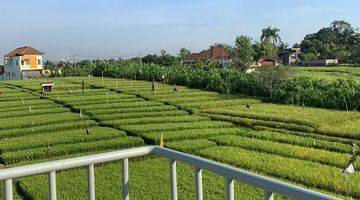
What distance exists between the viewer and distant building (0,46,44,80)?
52.4 m

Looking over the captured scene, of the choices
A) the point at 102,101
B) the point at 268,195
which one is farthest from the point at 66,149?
the point at 102,101

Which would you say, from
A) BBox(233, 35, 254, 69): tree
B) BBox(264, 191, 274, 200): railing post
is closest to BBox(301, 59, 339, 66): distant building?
BBox(233, 35, 254, 69): tree

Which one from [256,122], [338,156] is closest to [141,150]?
[338,156]

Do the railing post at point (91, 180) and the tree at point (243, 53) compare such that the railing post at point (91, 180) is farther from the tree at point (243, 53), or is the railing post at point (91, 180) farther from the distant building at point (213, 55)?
the distant building at point (213, 55)

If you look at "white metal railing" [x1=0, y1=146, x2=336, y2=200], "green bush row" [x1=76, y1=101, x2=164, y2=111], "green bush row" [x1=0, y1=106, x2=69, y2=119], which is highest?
"white metal railing" [x1=0, y1=146, x2=336, y2=200]

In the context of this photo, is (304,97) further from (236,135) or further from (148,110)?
(236,135)

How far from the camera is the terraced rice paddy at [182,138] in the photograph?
26.2 ft

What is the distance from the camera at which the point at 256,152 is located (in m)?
10.6

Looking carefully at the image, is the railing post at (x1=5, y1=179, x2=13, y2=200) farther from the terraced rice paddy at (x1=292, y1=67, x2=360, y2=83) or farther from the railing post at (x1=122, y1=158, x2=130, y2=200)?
the terraced rice paddy at (x1=292, y1=67, x2=360, y2=83)

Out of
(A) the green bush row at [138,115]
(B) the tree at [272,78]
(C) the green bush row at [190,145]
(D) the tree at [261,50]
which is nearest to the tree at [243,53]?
(D) the tree at [261,50]

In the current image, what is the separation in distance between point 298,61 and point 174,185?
69174 mm

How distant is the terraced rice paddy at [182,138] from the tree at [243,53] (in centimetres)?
2050

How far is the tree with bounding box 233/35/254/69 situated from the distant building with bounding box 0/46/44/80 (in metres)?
21.5

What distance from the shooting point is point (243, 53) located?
139 feet
